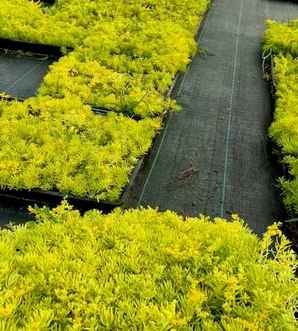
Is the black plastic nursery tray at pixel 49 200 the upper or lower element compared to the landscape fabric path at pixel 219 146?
upper

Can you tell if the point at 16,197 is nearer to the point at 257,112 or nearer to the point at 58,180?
the point at 58,180

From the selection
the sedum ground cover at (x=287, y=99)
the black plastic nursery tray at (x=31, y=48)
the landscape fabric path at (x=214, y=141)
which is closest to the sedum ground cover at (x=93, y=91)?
the black plastic nursery tray at (x=31, y=48)

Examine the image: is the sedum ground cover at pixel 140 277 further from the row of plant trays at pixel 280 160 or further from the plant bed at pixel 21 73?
the plant bed at pixel 21 73

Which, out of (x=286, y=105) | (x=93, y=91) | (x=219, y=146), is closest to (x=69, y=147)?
(x=93, y=91)

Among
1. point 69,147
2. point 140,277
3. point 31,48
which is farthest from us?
point 31,48

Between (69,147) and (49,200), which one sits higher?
(69,147)

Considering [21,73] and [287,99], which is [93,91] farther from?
[287,99]

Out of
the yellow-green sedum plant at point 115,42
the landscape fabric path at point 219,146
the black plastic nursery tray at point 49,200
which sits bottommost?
the landscape fabric path at point 219,146

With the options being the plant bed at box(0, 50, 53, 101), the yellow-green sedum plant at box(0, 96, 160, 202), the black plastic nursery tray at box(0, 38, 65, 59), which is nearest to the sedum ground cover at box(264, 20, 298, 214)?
the yellow-green sedum plant at box(0, 96, 160, 202)
